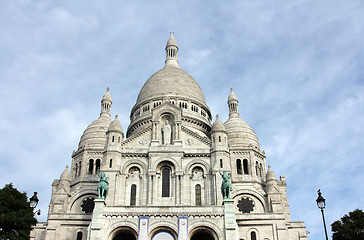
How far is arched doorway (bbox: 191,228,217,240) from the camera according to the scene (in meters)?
35.5

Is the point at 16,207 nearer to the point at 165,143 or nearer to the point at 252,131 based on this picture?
the point at 165,143

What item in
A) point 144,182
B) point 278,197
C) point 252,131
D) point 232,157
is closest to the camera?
point 144,182

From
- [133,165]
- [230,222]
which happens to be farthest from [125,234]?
[230,222]

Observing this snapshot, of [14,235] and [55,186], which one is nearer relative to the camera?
[14,235]

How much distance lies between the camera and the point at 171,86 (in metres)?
57.4

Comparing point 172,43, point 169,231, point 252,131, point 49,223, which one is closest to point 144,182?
point 169,231

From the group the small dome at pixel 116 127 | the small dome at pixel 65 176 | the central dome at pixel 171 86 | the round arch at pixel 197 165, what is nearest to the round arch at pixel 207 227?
the round arch at pixel 197 165

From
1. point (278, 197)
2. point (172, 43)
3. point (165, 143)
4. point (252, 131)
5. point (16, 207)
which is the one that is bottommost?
point (16, 207)

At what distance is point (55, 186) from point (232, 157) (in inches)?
848

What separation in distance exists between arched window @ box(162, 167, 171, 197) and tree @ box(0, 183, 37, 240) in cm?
1368

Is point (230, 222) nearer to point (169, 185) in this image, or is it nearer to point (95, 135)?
point (169, 185)

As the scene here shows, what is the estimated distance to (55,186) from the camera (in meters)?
51.2

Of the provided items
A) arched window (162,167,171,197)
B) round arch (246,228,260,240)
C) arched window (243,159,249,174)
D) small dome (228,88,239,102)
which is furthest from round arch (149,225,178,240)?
small dome (228,88,239,102)

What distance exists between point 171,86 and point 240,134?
38.1 ft
